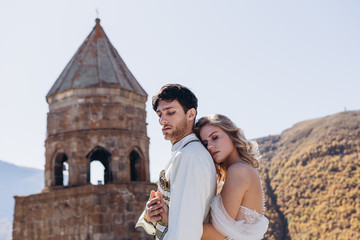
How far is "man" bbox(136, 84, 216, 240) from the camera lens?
3.14 meters

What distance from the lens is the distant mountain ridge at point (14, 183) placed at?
139500mm

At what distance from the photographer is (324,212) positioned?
88.6 feet

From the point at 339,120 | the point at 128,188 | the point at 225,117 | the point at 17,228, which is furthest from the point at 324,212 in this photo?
the point at 225,117

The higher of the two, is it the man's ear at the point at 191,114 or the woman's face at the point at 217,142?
the man's ear at the point at 191,114

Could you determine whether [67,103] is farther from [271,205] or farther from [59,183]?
[271,205]

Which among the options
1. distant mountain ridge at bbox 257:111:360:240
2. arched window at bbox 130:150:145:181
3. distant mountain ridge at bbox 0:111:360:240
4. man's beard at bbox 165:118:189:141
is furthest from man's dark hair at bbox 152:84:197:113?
distant mountain ridge at bbox 0:111:360:240

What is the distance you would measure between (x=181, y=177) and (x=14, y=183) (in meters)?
170

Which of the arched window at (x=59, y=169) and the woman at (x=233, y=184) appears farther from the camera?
the arched window at (x=59, y=169)

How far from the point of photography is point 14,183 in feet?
528

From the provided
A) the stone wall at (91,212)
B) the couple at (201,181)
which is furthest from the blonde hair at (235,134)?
the stone wall at (91,212)

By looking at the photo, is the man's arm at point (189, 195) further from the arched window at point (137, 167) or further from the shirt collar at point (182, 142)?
the arched window at point (137, 167)

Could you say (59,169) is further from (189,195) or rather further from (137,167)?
(189,195)

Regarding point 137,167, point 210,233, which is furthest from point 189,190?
point 137,167

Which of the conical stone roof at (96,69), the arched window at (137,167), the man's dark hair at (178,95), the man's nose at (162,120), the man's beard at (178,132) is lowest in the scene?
the man's beard at (178,132)
